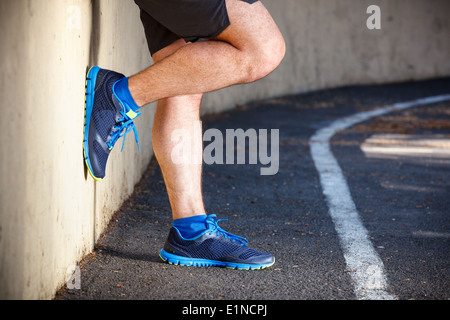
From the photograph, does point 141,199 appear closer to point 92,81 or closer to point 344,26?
point 92,81

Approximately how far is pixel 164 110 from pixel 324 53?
1129cm

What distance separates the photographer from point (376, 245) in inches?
128

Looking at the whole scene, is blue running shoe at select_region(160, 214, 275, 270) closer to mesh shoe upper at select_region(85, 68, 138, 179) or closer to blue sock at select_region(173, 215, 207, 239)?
blue sock at select_region(173, 215, 207, 239)

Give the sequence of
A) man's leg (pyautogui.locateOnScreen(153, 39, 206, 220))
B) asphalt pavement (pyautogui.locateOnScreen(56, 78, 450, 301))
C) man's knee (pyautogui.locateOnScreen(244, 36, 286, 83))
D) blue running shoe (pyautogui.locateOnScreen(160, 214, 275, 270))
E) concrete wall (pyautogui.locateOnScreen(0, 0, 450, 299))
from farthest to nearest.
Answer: man's leg (pyautogui.locateOnScreen(153, 39, 206, 220)), blue running shoe (pyautogui.locateOnScreen(160, 214, 275, 270)), man's knee (pyautogui.locateOnScreen(244, 36, 286, 83)), asphalt pavement (pyautogui.locateOnScreen(56, 78, 450, 301)), concrete wall (pyautogui.locateOnScreen(0, 0, 450, 299))

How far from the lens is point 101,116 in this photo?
2.72m

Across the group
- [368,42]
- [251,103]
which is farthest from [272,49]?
[368,42]

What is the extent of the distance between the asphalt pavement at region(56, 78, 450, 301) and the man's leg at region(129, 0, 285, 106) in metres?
0.77

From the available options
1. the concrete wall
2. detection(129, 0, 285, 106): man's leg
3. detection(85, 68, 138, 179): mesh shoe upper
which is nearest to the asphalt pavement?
the concrete wall

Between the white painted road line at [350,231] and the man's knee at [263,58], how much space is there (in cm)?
92

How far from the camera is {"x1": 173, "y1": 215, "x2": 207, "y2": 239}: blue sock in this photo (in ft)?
9.55

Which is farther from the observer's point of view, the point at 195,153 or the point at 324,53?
the point at 324,53

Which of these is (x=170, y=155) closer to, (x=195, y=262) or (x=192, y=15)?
(x=195, y=262)

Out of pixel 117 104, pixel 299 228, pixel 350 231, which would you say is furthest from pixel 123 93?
pixel 350 231

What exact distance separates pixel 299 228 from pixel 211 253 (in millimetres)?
840
